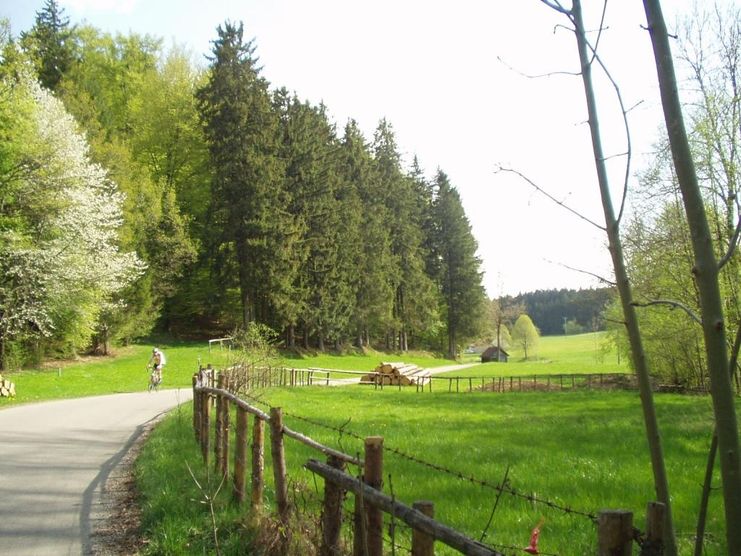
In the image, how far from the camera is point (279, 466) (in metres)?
5.46

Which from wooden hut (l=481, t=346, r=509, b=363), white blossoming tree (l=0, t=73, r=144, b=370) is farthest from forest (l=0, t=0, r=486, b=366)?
wooden hut (l=481, t=346, r=509, b=363)

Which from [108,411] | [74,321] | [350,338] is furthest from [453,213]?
[108,411]

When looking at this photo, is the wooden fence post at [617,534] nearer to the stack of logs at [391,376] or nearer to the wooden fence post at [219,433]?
the wooden fence post at [219,433]

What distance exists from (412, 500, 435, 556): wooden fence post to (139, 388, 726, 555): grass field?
41 cm

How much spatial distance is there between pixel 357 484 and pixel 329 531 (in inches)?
28.0

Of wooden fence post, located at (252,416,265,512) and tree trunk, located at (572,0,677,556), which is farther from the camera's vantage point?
wooden fence post, located at (252,416,265,512)

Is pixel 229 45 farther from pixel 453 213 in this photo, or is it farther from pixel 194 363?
pixel 453 213

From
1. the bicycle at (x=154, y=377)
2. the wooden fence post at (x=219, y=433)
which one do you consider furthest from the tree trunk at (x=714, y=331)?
the bicycle at (x=154, y=377)

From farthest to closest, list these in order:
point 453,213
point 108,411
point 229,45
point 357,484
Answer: point 453,213, point 229,45, point 108,411, point 357,484

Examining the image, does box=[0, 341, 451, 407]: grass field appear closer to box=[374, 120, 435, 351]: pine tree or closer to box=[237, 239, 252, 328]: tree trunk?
box=[237, 239, 252, 328]: tree trunk

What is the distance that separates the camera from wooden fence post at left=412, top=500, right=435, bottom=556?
313 centimetres

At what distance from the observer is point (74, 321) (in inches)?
1179

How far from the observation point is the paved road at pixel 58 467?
20.9ft

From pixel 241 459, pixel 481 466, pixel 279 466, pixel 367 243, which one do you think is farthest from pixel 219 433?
pixel 367 243
